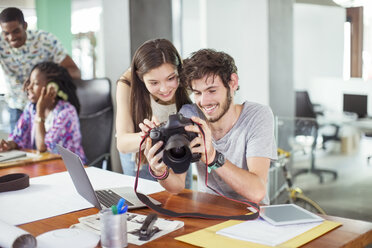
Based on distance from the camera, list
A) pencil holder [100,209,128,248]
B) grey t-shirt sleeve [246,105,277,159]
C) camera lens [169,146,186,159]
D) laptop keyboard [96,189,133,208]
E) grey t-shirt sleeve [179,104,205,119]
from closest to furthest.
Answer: pencil holder [100,209,128,248] < camera lens [169,146,186,159] < laptop keyboard [96,189,133,208] < grey t-shirt sleeve [246,105,277,159] < grey t-shirt sleeve [179,104,205,119]

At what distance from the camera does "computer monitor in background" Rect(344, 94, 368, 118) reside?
3.48 metres

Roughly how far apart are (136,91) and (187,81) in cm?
44

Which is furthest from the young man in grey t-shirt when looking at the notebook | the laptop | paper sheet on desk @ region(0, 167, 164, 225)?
the notebook

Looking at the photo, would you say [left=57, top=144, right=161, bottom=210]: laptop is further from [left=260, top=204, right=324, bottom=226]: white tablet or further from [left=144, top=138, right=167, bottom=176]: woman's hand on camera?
[left=260, top=204, right=324, bottom=226]: white tablet

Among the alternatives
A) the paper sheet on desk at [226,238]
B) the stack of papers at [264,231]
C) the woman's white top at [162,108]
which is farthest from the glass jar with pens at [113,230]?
the woman's white top at [162,108]

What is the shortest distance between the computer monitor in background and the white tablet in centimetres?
222

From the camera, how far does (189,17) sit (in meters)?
4.41

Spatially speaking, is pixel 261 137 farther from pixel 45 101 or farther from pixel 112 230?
pixel 45 101

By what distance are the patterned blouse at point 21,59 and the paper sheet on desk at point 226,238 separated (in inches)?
100

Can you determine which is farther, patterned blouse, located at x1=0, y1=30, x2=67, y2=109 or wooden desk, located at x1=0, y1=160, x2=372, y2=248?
patterned blouse, located at x1=0, y1=30, x2=67, y2=109

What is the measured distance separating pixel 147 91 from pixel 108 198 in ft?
2.28

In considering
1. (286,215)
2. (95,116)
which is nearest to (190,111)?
(286,215)

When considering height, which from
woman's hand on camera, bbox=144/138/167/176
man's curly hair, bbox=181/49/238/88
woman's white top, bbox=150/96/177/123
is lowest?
woman's hand on camera, bbox=144/138/167/176

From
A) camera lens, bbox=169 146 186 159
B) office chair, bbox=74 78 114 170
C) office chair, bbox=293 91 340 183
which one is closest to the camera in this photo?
camera lens, bbox=169 146 186 159
